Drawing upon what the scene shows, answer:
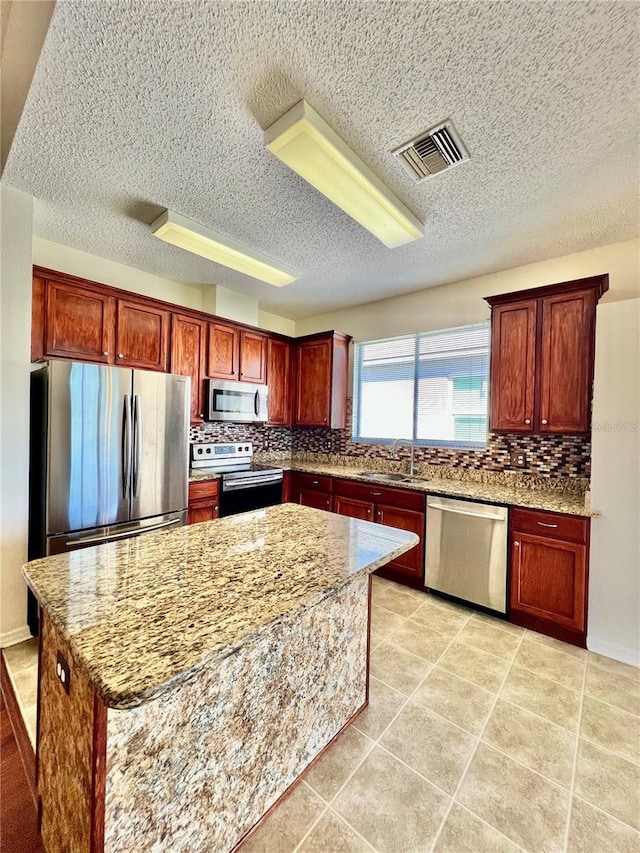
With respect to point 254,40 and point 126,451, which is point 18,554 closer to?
point 126,451

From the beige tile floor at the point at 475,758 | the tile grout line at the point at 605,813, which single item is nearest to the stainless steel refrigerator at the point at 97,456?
Answer: the beige tile floor at the point at 475,758

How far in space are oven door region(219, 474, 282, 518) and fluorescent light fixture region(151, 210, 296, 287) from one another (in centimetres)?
193

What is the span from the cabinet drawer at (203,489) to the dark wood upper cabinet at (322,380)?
1.51 metres

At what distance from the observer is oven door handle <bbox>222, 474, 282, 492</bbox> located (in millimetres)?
3391

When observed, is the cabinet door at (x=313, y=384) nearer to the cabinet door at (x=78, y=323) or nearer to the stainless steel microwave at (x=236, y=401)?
the stainless steel microwave at (x=236, y=401)

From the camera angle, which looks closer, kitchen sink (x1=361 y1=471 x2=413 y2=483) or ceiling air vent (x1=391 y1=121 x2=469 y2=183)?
ceiling air vent (x1=391 y1=121 x2=469 y2=183)

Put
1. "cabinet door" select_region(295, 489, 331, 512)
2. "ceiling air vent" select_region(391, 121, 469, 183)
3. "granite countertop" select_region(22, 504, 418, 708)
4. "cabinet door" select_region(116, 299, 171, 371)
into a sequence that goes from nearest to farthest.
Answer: "granite countertop" select_region(22, 504, 418, 708) < "ceiling air vent" select_region(391, 121, 469, 183) < "cabinet door" select_region(116, 299, 171, 371) < "cabinet door" select_region(295, 489, 331, 512)

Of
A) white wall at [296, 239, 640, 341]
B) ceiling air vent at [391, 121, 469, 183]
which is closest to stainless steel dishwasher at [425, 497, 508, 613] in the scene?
white wall at [296, 239, 640, 341]

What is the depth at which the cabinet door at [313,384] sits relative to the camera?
4.22 metres

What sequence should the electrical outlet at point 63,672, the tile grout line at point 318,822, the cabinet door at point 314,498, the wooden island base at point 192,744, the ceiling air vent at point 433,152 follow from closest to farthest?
the wooden island base at point 192,744 → the electrical outlet at point 63,672 → the tile grout line at point 318,822 → the ceiling air vent at point 433,152 → the cabinet door at point 314,498

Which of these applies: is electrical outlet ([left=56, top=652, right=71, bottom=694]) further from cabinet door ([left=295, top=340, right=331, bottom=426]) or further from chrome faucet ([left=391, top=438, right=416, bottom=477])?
cabinet door ([left=295, top=340, right=331, bottom=426])

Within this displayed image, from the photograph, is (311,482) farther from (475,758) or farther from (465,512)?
(475,758)

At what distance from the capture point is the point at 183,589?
1057 millimetres

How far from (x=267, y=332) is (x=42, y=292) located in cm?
215
